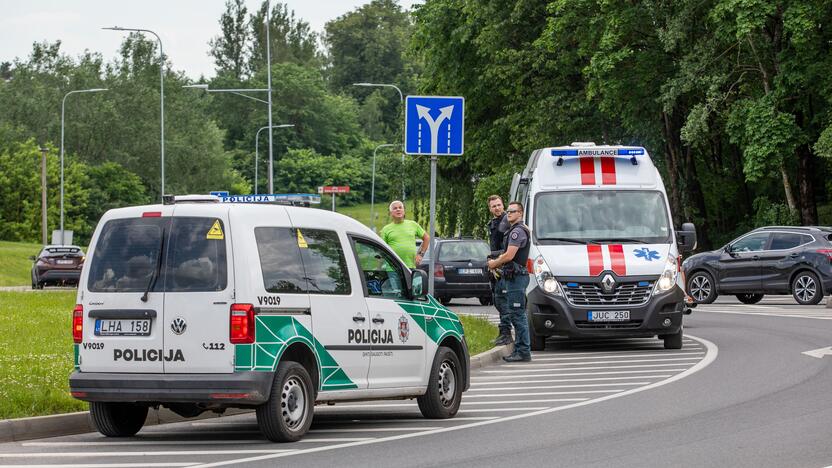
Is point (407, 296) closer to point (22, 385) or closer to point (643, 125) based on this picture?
point (22, 385)

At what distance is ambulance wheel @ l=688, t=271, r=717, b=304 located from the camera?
113ft

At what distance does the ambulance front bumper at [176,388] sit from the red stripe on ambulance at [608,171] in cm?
1074

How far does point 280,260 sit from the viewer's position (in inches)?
442

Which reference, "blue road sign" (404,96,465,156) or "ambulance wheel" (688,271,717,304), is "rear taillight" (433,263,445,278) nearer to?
"ambulance wheel" (688,271,717,304)

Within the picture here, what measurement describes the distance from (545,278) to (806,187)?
76.9 feet

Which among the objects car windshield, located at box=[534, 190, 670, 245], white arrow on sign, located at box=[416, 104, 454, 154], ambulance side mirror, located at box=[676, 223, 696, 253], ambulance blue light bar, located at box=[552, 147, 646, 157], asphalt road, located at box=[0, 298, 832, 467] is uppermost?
white arrow on sign, located at box=[416, 104, 454, 154]

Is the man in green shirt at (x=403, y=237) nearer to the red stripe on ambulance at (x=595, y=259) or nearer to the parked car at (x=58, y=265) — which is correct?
the red stripe on ambulance at (x=595, y=259)

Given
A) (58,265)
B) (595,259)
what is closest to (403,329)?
(595,259)

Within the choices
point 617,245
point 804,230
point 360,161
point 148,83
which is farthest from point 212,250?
point 360,161

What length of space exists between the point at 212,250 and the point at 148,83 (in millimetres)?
108867

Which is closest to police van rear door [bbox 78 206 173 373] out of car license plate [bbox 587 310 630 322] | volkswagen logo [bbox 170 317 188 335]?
volkswagen logo [bbox 170 317 188 335]

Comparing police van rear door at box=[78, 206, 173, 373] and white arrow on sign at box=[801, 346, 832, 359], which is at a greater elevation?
police van rear door at box=[78, 206, 173, 373]

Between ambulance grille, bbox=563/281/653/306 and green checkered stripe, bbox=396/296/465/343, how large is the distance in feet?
19.9

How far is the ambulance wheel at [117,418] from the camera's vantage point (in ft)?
37.6
